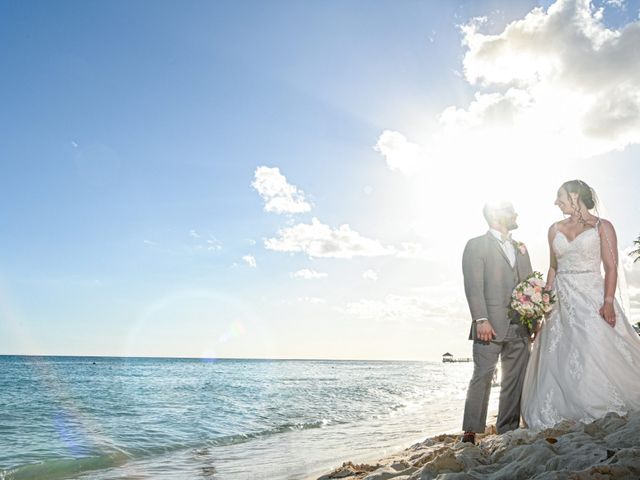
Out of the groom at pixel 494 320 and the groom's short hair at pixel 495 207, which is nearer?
the groom at pixel 494 320

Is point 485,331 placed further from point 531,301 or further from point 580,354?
point 580,354

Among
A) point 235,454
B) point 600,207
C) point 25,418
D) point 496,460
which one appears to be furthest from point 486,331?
point 25,418

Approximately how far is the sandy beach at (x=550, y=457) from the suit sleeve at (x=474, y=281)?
117cm

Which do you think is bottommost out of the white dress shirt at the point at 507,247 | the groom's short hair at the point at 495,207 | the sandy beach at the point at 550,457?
the sandy beach at the point at 550,457

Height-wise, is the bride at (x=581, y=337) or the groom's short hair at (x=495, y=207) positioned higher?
the groom's short hair at (x=495, y=207)

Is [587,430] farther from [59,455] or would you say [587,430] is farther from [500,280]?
[59,455]

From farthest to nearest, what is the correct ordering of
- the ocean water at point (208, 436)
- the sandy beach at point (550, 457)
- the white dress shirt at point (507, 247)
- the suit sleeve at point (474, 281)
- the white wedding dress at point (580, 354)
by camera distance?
the ocean water at point (208, 436), the white dress shirt at point (507, 247), the suit sleeve at point (474, 281), the white wedding dress at point (580, 354), the sandy beach at point (550, 457)

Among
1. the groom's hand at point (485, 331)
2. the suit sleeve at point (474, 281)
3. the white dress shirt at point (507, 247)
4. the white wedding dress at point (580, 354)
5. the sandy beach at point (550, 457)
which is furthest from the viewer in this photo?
the white dress shirt at point (507, 247)

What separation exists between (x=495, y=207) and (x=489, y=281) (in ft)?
2.55

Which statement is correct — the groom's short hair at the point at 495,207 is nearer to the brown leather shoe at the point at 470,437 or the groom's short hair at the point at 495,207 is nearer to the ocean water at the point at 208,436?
the brown leather shoe at the point at 470,437

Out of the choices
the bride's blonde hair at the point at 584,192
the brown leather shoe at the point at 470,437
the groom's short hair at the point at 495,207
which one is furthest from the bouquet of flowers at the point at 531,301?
the brown leather shoe at the point at 470,437

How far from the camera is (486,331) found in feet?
16.1

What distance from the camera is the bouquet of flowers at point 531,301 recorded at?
4781 mm

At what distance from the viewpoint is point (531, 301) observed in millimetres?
4785
